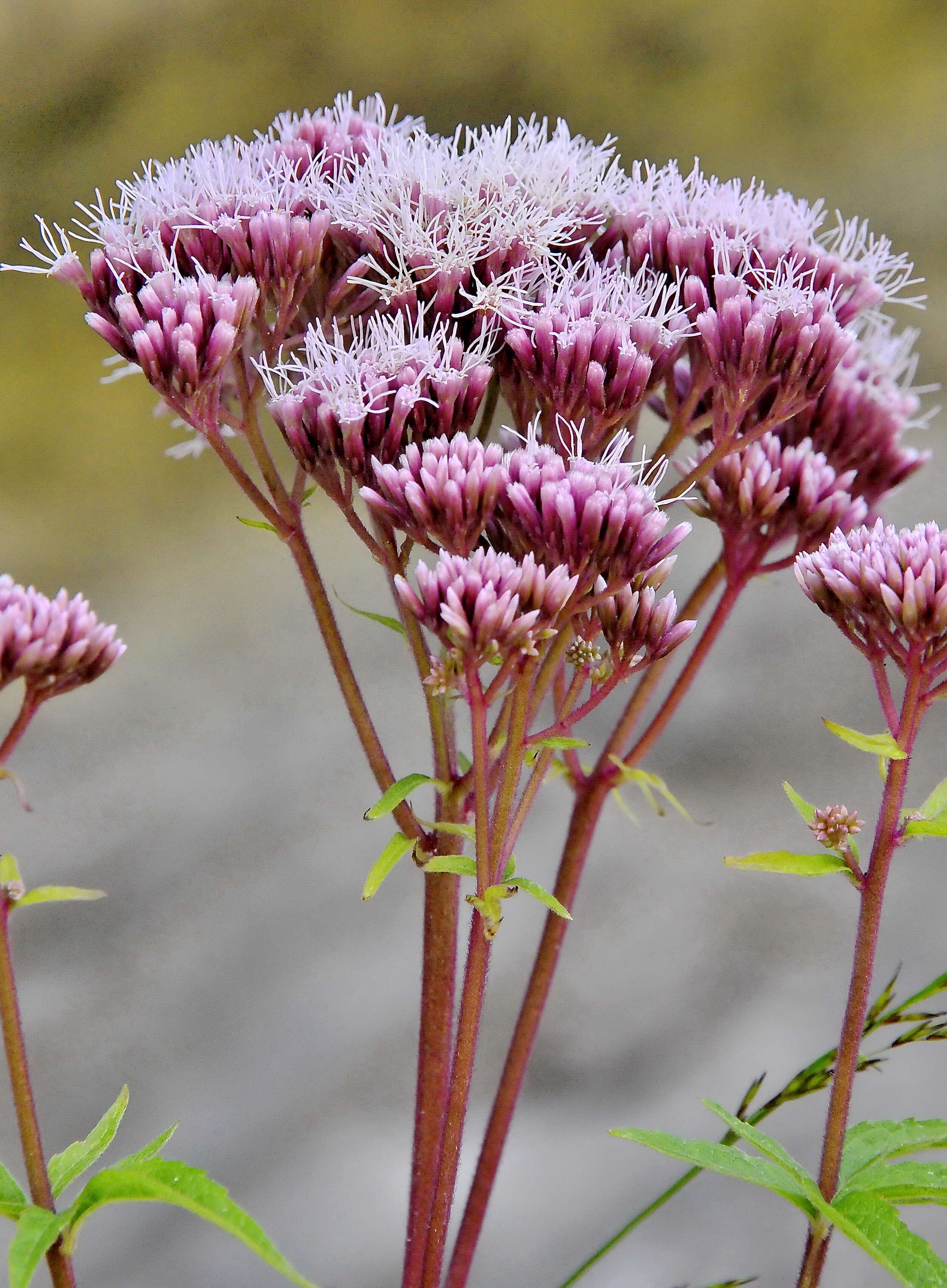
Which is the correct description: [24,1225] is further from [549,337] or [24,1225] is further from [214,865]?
[214,865]

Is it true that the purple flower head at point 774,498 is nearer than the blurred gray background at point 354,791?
Yes

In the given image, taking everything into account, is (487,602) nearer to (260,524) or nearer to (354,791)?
(260,524)

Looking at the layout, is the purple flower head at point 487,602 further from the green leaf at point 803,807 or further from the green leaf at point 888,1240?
the green leaf at point 888,1240

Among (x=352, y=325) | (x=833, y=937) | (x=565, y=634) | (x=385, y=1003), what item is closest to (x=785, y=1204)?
(x=833, y=937)

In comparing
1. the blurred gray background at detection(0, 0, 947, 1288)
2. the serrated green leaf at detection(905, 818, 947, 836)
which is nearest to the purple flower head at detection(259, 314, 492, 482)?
the serrated green leaf at detection(905, 818, 947, 836)

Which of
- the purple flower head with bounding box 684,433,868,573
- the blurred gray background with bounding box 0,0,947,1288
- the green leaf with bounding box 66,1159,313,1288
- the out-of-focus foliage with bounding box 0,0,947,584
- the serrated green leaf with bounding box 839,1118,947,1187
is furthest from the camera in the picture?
the out-of-focus foliage with bounding box 0,0,947,584

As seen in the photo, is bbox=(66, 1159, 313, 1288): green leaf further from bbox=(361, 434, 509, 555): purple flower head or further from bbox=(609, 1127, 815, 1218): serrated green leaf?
bbox=(361, 434, 509, 555): purple flower head

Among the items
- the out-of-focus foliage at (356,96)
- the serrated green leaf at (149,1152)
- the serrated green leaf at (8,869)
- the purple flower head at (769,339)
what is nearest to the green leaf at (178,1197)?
the serrated green leaf at (149,1152)
